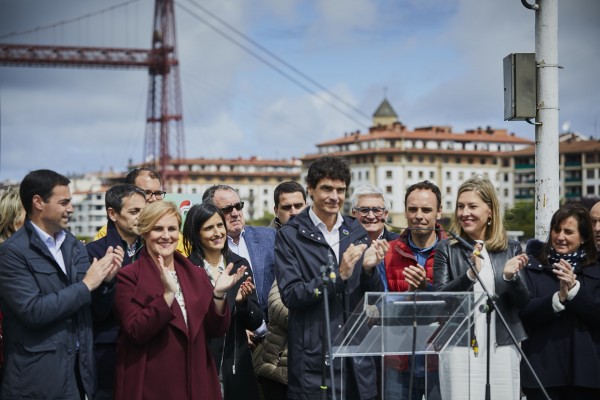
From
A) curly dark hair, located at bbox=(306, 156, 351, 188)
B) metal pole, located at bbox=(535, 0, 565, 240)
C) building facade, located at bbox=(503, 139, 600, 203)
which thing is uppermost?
building facade, located at bbox=(503, 139, 600, 203)

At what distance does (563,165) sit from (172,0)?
187 feet

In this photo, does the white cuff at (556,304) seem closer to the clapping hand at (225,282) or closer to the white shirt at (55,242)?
the clapping hand at (225,282)

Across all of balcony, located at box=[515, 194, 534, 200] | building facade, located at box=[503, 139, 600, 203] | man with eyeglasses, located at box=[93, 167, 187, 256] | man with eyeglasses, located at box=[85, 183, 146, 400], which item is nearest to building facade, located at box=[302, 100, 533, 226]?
balcony, located at box=[515, 194, 534, 200]

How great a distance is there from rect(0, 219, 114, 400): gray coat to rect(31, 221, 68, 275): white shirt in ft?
0.15

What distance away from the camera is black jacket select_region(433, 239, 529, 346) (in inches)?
215

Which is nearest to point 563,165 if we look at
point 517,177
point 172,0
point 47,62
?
point 517,177

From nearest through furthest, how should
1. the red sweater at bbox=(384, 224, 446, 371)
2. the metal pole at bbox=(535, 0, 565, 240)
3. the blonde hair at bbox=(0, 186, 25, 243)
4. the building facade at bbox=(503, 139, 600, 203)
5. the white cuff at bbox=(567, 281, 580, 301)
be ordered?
the white cuff at bbox=(567, 281, 580, 301)
the red sweater at bbox=(384, 224, 446, 371)
the blonde hair at bbox=(0, 186, 25, 243)
the metal pole at bbox=(535, 0, 565, 240)
the building facade at bbox=(503, 139, 600, 203)

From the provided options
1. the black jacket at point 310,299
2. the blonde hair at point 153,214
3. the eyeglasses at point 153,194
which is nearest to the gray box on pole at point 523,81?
the black jacket at point 310,299

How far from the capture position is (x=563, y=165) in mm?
122000

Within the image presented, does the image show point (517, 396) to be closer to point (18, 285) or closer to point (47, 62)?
point (18, 285)

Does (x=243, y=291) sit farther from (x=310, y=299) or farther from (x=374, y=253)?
(x=374, y=253)

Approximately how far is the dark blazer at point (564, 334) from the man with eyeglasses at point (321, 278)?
1.18 metres

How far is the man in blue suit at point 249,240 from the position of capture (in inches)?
269

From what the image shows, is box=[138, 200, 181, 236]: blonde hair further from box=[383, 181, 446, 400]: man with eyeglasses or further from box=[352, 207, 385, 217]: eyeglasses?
box=[352, 207, 385, 217]: eyeglasses
